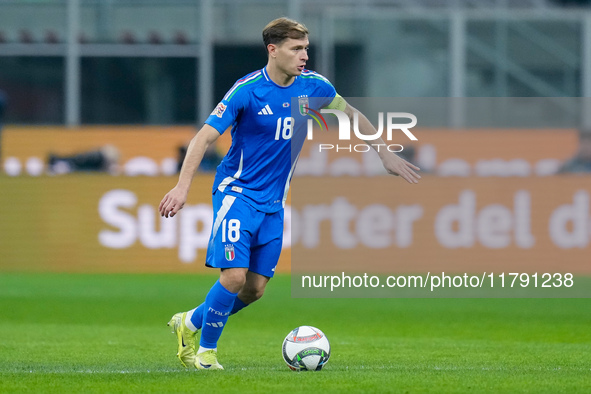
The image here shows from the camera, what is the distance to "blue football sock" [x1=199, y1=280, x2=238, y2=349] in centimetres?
690

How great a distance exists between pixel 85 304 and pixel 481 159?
23.0 ft

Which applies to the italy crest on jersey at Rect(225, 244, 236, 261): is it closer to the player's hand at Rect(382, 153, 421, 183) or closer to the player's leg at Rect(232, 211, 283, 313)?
the player's leg at Rect(232, 211, 283, 313)

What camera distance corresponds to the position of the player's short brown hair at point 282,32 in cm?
684

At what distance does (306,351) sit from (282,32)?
198 cm

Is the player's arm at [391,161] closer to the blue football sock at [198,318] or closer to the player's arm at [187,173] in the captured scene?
the player's arm at [187,173]

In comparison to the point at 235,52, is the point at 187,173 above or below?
below

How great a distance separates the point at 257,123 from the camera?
22.7ft

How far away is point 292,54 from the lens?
22.5 feet

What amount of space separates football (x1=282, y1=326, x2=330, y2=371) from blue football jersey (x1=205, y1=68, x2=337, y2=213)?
2.70 ft

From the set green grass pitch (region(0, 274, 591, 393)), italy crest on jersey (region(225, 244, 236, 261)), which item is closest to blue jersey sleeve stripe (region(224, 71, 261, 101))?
italy crest on jersey (region(225, 244, 236, 261))

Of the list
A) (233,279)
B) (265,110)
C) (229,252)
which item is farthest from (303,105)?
(233,279)

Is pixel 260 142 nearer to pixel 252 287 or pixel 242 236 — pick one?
pixel 242 236

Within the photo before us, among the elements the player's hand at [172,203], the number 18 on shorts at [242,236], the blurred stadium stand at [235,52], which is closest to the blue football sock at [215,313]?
the number 18 on shorts at [242,236]

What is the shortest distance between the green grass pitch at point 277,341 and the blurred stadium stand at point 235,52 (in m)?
4.91
